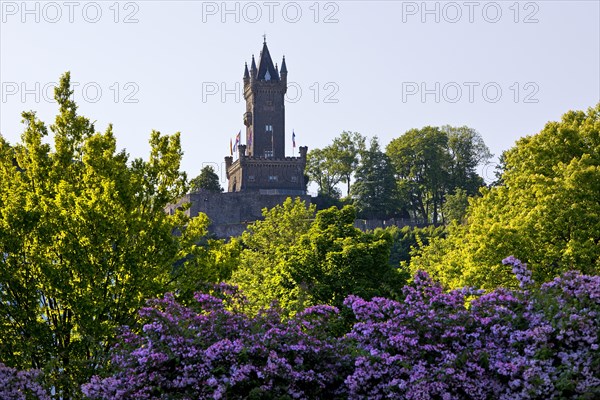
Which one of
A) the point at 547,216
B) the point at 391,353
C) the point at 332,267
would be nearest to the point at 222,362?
the point at 391,353

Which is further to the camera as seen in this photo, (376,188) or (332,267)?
(376,188)

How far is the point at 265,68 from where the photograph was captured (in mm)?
149250

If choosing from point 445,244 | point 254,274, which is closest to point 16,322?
point 254,274

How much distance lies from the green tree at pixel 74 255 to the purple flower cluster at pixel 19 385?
8.73ft

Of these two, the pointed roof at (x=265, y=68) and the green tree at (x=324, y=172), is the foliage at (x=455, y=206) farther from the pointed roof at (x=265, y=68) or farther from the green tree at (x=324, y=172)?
the pointed roof at (x=265, y=68)

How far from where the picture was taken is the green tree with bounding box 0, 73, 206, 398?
24.4 m

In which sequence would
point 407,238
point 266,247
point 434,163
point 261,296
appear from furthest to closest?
point 434,163, point 407,238, point 266,247, point 261,296

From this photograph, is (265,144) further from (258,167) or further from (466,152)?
(466,152)

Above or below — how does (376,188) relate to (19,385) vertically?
above

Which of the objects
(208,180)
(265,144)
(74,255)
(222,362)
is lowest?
(222,362)

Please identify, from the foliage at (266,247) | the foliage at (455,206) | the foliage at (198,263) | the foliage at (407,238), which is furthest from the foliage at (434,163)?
the foliage at (198,263)

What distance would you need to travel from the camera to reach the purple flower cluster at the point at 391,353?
1745cm

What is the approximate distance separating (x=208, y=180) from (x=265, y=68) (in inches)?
772

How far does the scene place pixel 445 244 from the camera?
224ft
